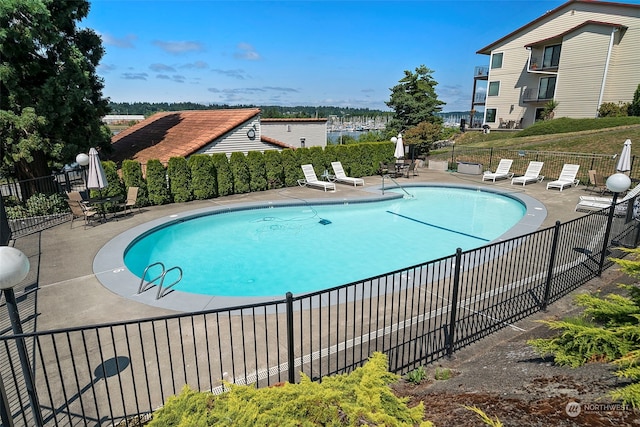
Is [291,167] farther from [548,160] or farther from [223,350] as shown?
[548,160]

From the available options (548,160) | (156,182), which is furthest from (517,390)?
(548,160)

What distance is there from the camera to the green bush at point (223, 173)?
1481cm

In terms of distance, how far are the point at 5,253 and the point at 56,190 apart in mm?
11467

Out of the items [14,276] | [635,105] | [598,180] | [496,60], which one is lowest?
[598,180]

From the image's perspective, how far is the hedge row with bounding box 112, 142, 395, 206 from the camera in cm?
1305

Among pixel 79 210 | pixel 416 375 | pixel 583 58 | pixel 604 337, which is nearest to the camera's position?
pixel 604 337

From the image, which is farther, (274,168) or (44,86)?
(274,168)

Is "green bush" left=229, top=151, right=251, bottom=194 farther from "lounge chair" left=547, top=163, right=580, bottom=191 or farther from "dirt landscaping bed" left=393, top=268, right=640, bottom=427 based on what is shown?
"lounge chair" left=547, top=163, right=580, bottom=191

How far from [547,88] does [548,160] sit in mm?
17460

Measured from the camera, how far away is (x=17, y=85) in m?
12.0

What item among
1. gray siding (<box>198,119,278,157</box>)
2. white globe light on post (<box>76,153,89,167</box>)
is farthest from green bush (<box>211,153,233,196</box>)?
white globe light on post (<box>76,153,89,167</box>)

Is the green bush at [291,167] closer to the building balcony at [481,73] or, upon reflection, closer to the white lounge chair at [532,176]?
the white lounge chair at [532,176]

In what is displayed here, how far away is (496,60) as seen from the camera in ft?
125

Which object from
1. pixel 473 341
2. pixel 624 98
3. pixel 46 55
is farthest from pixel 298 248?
pixel 624 98
